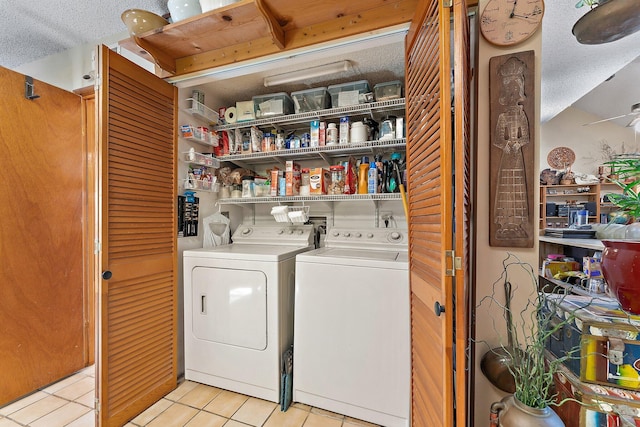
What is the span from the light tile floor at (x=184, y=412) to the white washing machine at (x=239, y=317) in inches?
3.3

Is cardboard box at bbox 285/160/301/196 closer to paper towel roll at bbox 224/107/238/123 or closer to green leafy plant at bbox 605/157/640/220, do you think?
paper towel roll at bbox 224/107/238/123

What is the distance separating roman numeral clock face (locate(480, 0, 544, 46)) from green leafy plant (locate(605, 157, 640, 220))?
0.64 m

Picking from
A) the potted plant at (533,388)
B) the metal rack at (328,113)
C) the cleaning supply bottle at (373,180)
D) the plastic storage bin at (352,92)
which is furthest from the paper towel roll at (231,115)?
the potted plant at (533,388)

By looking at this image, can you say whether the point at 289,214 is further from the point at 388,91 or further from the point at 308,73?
the point at 388,91

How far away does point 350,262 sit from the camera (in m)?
1.63

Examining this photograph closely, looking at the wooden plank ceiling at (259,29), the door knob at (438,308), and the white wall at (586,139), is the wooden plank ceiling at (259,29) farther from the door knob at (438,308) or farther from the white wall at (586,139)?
the white wall at (586,139)

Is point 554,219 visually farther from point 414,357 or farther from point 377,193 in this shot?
point 414,357

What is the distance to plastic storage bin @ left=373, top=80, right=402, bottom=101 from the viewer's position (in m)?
1.89

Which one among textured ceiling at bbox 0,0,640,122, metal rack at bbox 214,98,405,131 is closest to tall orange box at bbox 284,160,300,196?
metal rack at bbox 214,98,405,131

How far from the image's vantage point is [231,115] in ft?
7.49

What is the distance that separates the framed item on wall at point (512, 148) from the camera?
3.74 feet

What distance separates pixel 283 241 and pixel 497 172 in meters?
1.60

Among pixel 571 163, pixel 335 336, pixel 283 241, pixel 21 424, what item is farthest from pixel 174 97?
pixel 571 163

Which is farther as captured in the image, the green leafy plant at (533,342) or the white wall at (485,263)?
the white wall at (485,263)
